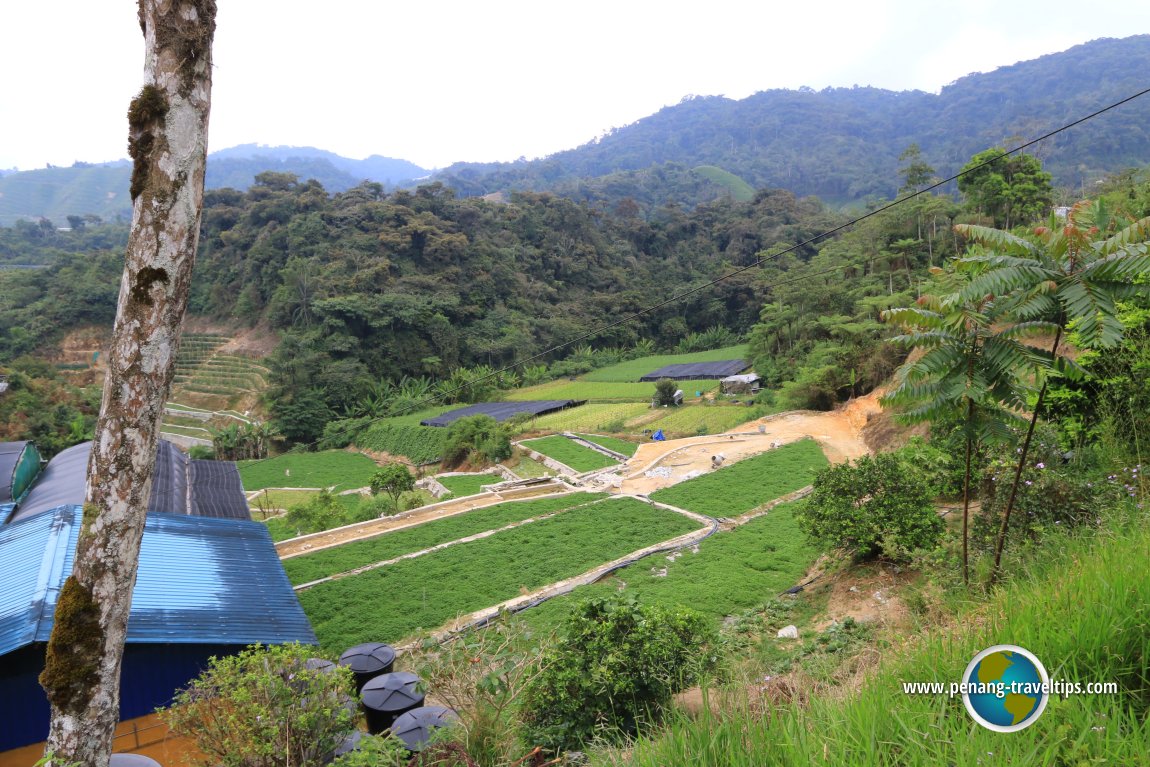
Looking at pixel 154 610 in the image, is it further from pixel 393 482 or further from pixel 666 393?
pixel 666 393

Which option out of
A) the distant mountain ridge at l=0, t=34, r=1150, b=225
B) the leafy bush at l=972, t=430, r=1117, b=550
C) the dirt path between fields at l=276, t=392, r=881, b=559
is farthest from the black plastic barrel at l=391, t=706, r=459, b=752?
the distant mountain ridge at l=0, t=34, r=1150, b=225

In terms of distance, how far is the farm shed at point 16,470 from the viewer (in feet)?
41.5

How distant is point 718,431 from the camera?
84.3 feet

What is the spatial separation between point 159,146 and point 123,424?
1.69 meters

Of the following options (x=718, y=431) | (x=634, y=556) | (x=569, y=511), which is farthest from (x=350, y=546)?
(x=718, y=431)

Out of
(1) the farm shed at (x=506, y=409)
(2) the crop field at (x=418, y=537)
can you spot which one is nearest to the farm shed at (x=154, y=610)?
(2) the crop field at (x=418, y=537)

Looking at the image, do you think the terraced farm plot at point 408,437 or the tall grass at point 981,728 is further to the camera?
the terraced farm plot at point 408,437

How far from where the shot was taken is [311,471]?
103ft

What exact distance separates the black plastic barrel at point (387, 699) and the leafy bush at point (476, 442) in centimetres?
1960

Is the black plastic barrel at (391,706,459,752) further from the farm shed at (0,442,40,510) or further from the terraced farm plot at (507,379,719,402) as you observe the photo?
the terraced farm plot at (507,379,719,402)

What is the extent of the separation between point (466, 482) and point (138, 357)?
1988cm

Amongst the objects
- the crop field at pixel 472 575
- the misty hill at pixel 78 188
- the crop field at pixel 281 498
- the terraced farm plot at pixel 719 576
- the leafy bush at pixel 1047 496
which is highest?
the misty hill at pixel 78 188

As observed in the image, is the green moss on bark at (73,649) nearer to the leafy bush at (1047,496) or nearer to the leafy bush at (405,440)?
the leafy bush at (1047,496)

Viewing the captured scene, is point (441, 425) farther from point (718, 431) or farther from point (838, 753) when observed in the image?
point (838, 753)
